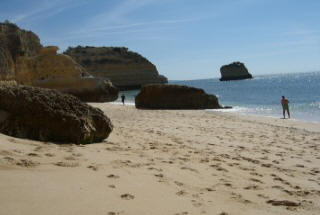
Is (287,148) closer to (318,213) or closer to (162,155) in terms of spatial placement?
(162,155)

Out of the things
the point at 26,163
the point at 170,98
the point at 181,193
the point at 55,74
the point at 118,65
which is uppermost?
the point at 118,65

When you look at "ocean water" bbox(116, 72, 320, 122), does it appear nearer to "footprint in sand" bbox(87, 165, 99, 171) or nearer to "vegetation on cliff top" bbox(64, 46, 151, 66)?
"vegetation on cliff top" bbox(64, 46, 151, 66)

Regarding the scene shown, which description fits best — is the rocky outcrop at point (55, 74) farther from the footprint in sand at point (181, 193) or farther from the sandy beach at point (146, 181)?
the footprint in sand at point (181, 193)

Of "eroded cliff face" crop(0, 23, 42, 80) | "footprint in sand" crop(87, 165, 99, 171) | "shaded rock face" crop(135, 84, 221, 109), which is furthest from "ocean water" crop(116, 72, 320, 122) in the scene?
"footprint in sand" crop(87, 165, 99, 171)

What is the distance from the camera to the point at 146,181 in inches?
144

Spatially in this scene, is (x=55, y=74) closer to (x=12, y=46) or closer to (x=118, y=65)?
(x=12, y=46)

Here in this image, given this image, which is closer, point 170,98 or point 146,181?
point 146,181

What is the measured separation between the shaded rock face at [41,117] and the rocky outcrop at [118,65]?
6503 centimetres

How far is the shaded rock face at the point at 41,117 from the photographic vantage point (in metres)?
5.08

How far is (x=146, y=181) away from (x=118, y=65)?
229 feet

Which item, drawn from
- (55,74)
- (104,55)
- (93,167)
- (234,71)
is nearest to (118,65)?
(104,55)

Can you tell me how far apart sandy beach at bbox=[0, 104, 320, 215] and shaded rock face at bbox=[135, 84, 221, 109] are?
15419 mm

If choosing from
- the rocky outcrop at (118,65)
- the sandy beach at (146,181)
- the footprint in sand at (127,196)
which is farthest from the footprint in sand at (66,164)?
the rocky outcrop at (118,65)

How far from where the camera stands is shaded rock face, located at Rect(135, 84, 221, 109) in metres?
21.6
